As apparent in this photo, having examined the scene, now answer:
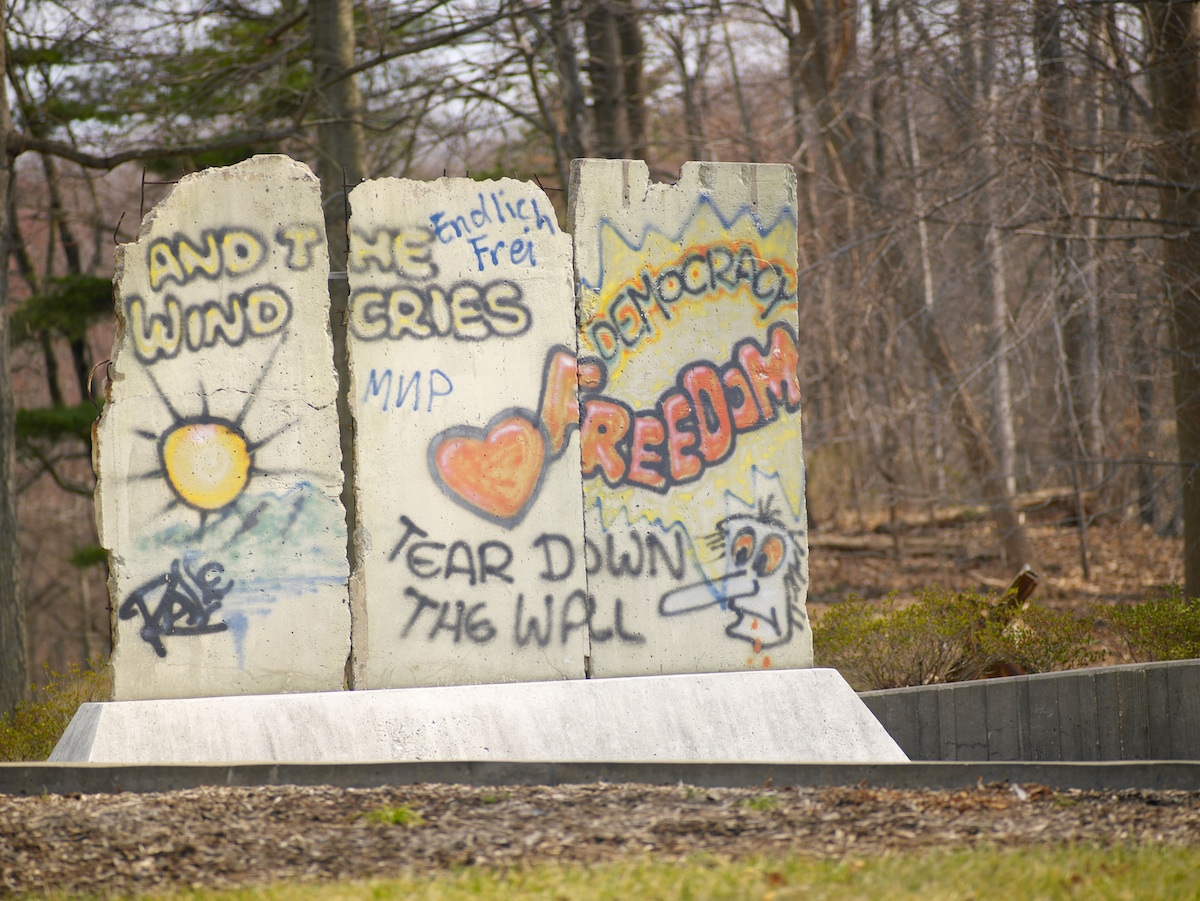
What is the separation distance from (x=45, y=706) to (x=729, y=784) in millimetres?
4892

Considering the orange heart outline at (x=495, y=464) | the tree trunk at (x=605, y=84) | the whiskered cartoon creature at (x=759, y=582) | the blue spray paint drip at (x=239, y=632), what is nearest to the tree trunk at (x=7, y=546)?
the blue spray paint drip at (x=239, y=632)

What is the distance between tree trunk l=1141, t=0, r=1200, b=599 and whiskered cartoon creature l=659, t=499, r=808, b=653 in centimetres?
430

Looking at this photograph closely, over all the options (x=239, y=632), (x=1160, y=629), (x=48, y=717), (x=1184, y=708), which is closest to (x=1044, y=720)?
(x=1184, y=708)

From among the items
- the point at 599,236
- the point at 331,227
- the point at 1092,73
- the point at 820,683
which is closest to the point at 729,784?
the point at 820,683

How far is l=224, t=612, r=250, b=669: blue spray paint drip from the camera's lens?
229 inches

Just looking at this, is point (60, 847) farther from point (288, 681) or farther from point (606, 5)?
point (606, 5)

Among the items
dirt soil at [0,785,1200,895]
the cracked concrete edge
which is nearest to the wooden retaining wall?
the cracked concrete edge

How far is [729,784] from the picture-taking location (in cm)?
502

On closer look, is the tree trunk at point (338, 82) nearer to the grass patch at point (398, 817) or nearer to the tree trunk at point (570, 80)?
the tree trunk at point (570, 80)

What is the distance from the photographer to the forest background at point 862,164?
9812 mm

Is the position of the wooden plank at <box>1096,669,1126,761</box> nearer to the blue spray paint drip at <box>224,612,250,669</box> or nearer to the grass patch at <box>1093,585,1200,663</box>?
the grass patch at <box>1093,585,1200,663</box>

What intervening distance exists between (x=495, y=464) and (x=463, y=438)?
21cm

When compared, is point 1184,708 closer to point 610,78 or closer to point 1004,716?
point 1004,716

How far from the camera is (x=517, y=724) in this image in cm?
592
